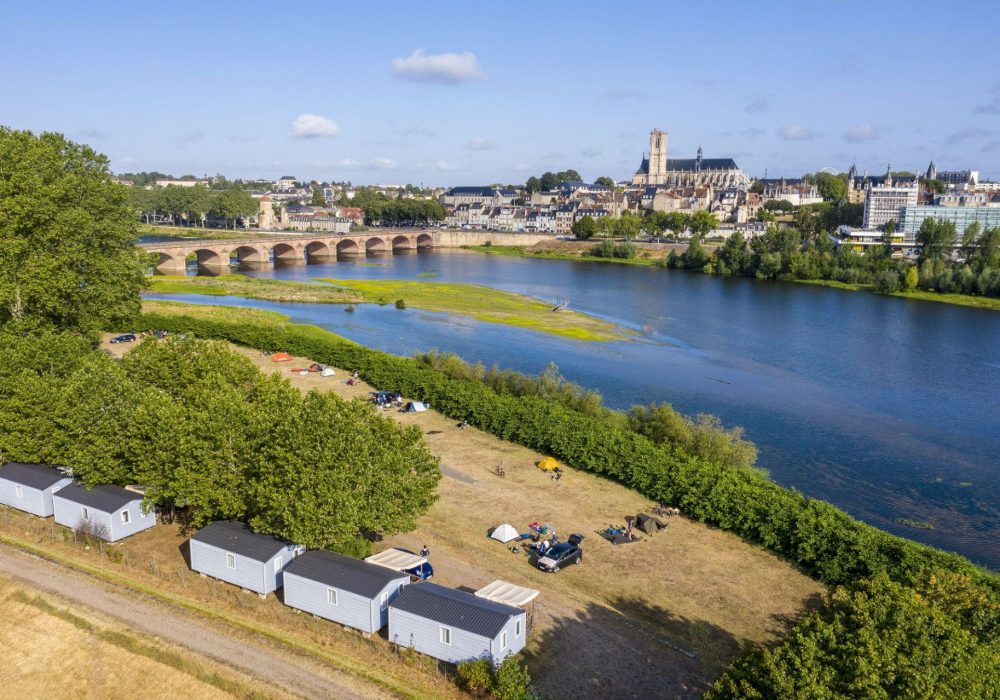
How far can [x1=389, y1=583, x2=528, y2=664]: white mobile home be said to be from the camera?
17.4 meters

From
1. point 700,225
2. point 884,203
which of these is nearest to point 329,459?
point 700,225

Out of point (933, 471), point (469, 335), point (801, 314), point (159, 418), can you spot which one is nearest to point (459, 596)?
point (159, 418)

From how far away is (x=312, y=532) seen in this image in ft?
67.3

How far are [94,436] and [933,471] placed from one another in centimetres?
3579

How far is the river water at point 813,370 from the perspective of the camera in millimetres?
33938

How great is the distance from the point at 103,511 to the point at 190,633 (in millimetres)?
6807

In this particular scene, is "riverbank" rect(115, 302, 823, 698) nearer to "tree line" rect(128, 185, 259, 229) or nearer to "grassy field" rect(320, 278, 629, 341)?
"grassy field" rect(320, 278, 629, 341)

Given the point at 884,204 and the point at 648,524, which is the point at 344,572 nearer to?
the point at 648,524

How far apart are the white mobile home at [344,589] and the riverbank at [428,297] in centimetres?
4511

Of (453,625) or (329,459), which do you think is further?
(329,459)

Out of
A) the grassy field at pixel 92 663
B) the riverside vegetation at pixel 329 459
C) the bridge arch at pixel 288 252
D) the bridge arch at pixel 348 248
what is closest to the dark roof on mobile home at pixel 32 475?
the riverside vegetation at pixel 329 459

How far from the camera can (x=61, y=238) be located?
34.3 m

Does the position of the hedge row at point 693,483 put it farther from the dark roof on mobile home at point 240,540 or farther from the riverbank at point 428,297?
the riverbank at point 428,297

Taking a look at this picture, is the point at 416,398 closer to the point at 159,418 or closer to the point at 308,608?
the point at 159,418
